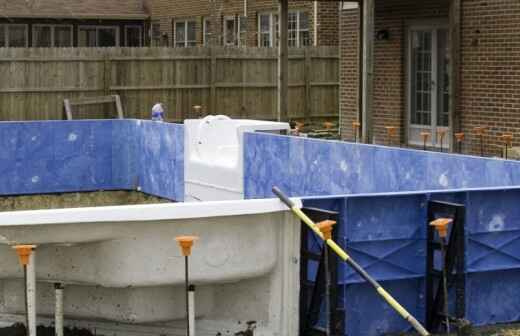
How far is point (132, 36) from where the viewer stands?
37.7 m

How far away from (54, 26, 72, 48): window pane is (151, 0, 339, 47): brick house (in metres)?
3.00

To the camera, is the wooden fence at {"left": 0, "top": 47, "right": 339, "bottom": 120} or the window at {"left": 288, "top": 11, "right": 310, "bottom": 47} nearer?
the wooden fence at {"left": 0, "top": 47, "right": 339, "bottom": 120}

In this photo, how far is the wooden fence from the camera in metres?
24.7

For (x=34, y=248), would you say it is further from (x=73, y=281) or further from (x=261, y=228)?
(x=261, y=228)

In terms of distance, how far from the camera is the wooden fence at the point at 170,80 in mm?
24688

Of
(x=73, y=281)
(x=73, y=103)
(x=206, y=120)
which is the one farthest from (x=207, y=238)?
(x=73, y=103)

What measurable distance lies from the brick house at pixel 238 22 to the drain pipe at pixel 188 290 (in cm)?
2068

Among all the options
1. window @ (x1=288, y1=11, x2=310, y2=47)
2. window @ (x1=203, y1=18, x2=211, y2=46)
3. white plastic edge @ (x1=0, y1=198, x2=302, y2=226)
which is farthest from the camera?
window @ (x1=203, y1=18, x2=211, y2=46)

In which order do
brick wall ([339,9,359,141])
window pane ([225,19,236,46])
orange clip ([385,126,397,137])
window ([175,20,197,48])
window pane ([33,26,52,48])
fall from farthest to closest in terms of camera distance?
1. window pane ([33,26,52,48])
2. window ([175,20,197,48])
3. window pane ([225,19,236,46])
4. brick wall ([339,9,359,141])
5. orange clip ([385,126,397,137])

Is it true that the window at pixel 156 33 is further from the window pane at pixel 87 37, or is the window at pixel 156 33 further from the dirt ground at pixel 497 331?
the dirt ground at pixel 497 331

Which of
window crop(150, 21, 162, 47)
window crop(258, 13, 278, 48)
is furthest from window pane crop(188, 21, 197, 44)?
window crop(258, 13, 278, 48)

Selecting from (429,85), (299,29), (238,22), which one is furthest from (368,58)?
(238,22)

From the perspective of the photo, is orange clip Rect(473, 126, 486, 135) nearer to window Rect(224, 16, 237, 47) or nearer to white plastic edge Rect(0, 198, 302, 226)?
white plastic edge Rect(0, 198, 302, 226)

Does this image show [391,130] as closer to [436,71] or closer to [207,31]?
[436,71]
